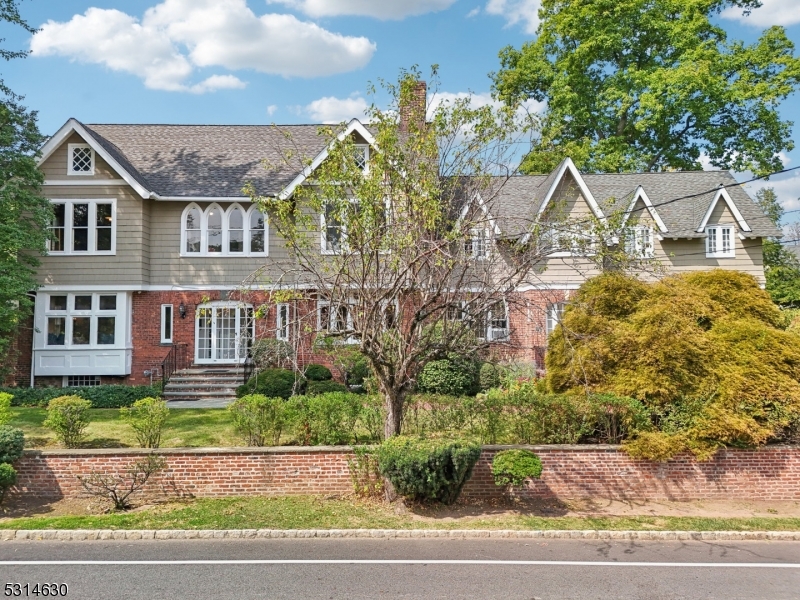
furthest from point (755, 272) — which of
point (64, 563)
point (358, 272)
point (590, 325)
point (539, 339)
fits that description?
point (64, 563)

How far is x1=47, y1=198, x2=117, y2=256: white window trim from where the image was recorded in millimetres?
20359

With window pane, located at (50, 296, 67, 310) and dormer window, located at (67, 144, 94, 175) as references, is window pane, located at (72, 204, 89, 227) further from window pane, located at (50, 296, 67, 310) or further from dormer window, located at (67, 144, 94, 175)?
window pane, located at (50, 296, 67, 310)

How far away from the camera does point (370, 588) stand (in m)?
6.94

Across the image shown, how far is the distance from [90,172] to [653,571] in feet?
66.3

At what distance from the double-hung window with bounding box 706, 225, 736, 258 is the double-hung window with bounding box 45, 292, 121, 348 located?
22488 mm

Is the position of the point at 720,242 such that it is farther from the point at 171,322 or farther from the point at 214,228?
the point at 171,322

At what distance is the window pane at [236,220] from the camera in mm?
21250

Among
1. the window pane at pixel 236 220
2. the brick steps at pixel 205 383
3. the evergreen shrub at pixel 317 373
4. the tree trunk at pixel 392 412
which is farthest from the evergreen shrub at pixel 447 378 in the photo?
the window pane at pixel 236 220

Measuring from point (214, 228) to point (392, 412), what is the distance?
1317 centimetres

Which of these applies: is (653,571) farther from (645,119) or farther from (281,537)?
(645,119)

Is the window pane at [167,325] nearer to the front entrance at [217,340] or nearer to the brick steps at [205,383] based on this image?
the front entrance at [217,340]

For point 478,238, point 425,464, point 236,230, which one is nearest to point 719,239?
point 478,238

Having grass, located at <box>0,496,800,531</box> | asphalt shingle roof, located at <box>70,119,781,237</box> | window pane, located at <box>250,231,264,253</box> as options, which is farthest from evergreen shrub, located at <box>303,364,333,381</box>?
grass, located at <box>0,496,800,531</box>

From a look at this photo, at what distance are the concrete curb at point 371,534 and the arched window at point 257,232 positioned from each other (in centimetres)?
1337
